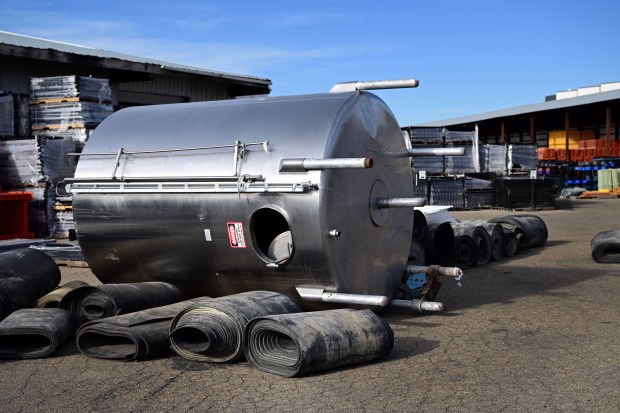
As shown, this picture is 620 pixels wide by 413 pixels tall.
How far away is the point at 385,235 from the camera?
7.69m

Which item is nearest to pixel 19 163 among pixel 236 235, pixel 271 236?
pixel 271 236

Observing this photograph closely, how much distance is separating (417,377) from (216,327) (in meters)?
1.64

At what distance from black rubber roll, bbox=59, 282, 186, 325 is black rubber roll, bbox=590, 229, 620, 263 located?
7.48 m

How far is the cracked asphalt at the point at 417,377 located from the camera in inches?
191

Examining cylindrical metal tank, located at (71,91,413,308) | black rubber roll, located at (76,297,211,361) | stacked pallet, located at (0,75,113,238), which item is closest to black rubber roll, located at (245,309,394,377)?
black rubber roll, located at (76,297,211,361)

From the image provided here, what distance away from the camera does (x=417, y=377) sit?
5.45 meters

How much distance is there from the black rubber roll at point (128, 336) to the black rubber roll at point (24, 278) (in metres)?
1.36

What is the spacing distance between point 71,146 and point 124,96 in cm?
793

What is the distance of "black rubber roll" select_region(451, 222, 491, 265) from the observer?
453 inches

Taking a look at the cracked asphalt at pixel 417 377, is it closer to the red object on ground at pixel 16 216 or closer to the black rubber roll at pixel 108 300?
the black rubber roll at pixel 108 300

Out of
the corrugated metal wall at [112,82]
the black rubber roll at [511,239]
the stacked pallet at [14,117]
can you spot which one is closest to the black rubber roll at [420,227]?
the black rubber roll at [511,239]

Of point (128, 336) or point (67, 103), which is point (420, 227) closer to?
point (128, 336)

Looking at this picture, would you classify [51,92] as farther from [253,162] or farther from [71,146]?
[253,162]

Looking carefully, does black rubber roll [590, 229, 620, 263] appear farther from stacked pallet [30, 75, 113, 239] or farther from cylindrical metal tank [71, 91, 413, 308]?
stacked pallet [30, 75, 113, 239]
